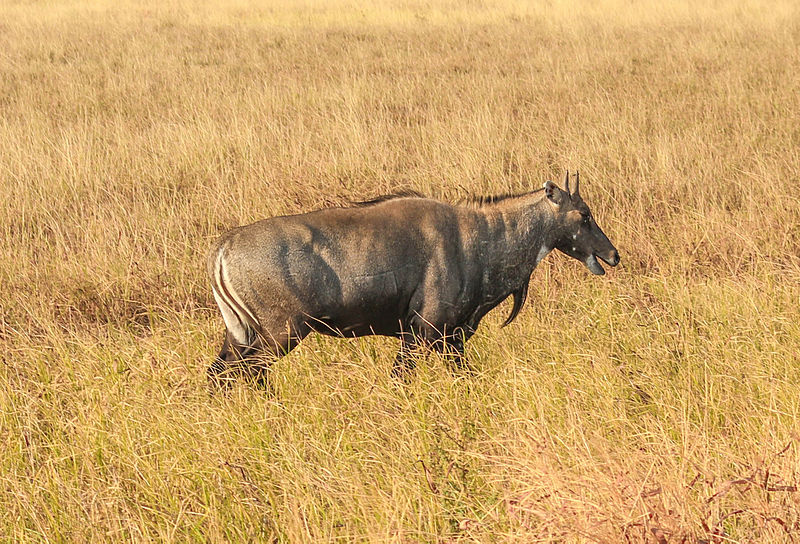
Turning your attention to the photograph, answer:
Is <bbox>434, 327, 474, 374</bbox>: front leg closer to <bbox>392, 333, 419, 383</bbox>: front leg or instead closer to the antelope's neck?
<bbox>392, 333, 419, 383</bbox>: front leg

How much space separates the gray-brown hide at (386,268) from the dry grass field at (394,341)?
0.23 metres

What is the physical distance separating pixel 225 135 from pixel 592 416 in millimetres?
6731

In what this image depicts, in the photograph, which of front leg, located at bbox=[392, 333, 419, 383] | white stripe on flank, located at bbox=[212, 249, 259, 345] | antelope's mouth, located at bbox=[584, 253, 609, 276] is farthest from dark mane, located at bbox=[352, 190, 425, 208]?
antelope's mouth, located at bbox=[584, 253, 609, 276]

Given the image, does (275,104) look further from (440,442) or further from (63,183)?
(440,442)

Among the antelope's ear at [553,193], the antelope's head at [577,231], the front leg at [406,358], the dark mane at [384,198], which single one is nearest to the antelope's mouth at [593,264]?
the antelope's head at [577,231]

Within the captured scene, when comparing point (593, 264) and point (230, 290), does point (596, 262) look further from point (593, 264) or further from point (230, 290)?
point (230, 290)

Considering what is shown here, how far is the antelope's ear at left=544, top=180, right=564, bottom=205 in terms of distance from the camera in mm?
5125

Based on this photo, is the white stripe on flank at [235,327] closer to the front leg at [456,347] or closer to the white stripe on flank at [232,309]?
the white stripe on flank at [232,309]

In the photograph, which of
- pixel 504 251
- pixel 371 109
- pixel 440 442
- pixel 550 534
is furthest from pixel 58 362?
pixel 371 109

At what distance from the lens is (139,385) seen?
Answer: 4230mm

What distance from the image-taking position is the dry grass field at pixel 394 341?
330 centimetres

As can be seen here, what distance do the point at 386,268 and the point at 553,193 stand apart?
4.05 ft

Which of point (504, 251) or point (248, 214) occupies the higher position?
point (504, 251)

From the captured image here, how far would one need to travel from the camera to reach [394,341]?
16.9 feet
